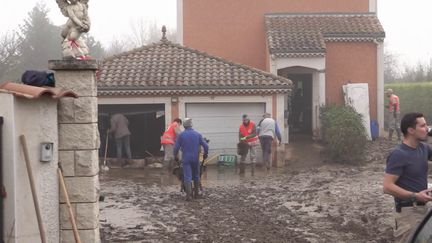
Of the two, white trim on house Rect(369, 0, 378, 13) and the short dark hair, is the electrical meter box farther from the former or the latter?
white trim on house Rect(369, 0, 378, 13)

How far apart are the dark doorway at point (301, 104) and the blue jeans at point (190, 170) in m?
12.2

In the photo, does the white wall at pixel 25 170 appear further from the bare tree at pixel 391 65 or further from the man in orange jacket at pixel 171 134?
the bare tree at pixel 391 65

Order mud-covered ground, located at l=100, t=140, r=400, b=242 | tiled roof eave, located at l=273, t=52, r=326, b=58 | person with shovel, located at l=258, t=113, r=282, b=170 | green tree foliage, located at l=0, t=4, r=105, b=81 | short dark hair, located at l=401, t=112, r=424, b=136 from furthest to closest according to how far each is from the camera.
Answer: green tree foliage, located at l=0, t=4, r=105, b=81 → tiled roof eave, located at l=273, t=52, r=326, b=58 → person with shovel, located at l=258, t=113, r=282, b=170 → mud-covered ground, located at l=100, t=140, r=400, b=242 → short dark hair, located at l=401, t=112, r=424, b=136

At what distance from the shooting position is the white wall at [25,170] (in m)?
6.33

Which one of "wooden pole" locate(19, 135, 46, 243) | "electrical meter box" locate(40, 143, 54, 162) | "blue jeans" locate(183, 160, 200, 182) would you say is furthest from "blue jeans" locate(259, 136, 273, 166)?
"wooden pole" locate(19, 135, 46, 243)

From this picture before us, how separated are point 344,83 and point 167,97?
751 centimetres

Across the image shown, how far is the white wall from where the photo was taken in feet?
20.8

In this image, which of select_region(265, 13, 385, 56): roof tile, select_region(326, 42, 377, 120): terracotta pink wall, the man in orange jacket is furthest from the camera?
select_region(326, 42, 377, 120): terracotta pink wall

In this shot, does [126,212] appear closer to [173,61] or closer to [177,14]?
[173,61]

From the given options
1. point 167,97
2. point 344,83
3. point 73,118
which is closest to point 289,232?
point 73,118

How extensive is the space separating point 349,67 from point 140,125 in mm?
8438

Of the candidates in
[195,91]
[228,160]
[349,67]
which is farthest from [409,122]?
[349,67]

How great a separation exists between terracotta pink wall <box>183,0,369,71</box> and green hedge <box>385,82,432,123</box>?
760 cm

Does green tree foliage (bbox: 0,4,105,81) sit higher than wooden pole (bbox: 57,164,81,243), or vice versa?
green tree foliage (bbox: 0,4,105,81)
